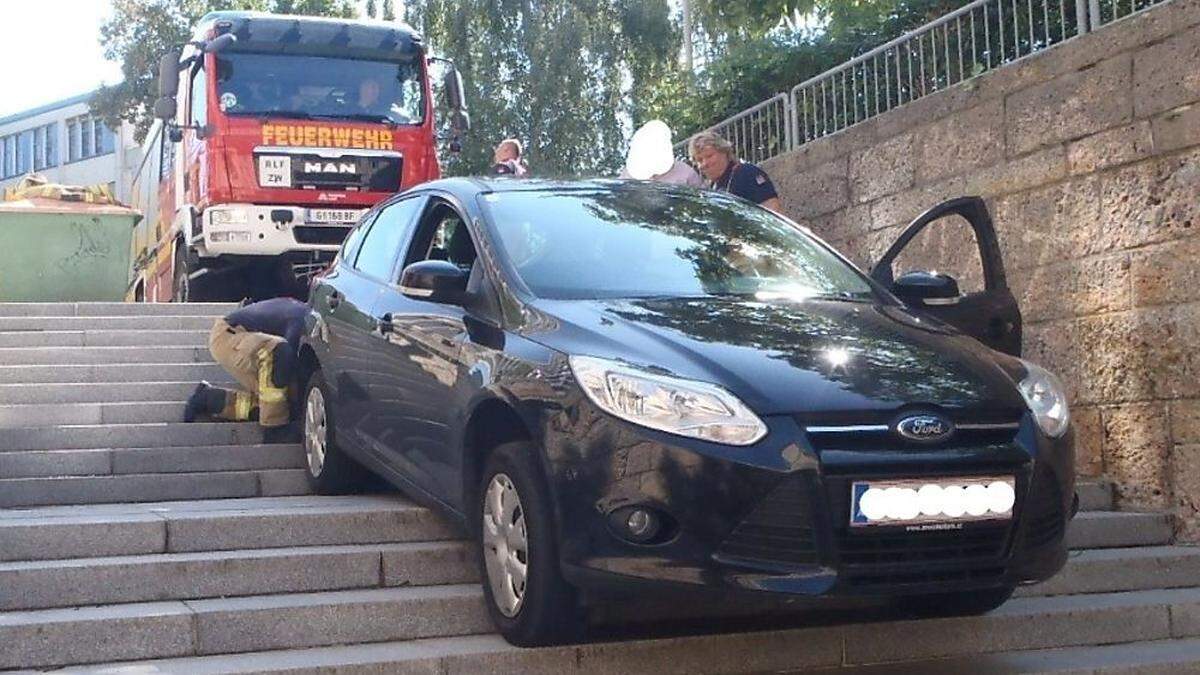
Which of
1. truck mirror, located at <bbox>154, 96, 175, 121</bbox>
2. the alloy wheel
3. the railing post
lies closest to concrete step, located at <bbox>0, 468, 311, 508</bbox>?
the alloy wheel

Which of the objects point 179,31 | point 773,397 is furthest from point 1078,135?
point 179,31

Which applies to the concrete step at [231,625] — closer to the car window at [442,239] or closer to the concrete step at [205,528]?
the concrete step at [205,528]

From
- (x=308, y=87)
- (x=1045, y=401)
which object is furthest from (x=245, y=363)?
(x=308, y=87)

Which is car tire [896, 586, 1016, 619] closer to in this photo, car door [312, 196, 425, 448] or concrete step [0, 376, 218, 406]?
car door [312, 196, 425, 448]

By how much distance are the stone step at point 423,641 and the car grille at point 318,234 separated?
9013 mm

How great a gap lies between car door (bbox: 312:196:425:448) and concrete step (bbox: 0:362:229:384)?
278 centimetres

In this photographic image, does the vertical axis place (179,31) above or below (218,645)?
above

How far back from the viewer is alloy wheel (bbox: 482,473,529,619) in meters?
5.24

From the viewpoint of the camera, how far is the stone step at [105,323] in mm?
11773

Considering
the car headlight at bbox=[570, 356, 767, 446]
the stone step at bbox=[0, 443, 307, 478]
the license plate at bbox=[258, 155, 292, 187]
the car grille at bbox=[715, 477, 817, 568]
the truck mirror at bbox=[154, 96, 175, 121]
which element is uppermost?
the truck mirror at bbox=[154, 96, 175, 121]

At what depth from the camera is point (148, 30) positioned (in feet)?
126

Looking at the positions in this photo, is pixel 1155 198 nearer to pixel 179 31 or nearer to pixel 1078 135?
pixel 1078 135

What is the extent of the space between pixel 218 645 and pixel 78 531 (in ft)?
3.72

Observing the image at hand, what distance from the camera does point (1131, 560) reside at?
6.80 meters
